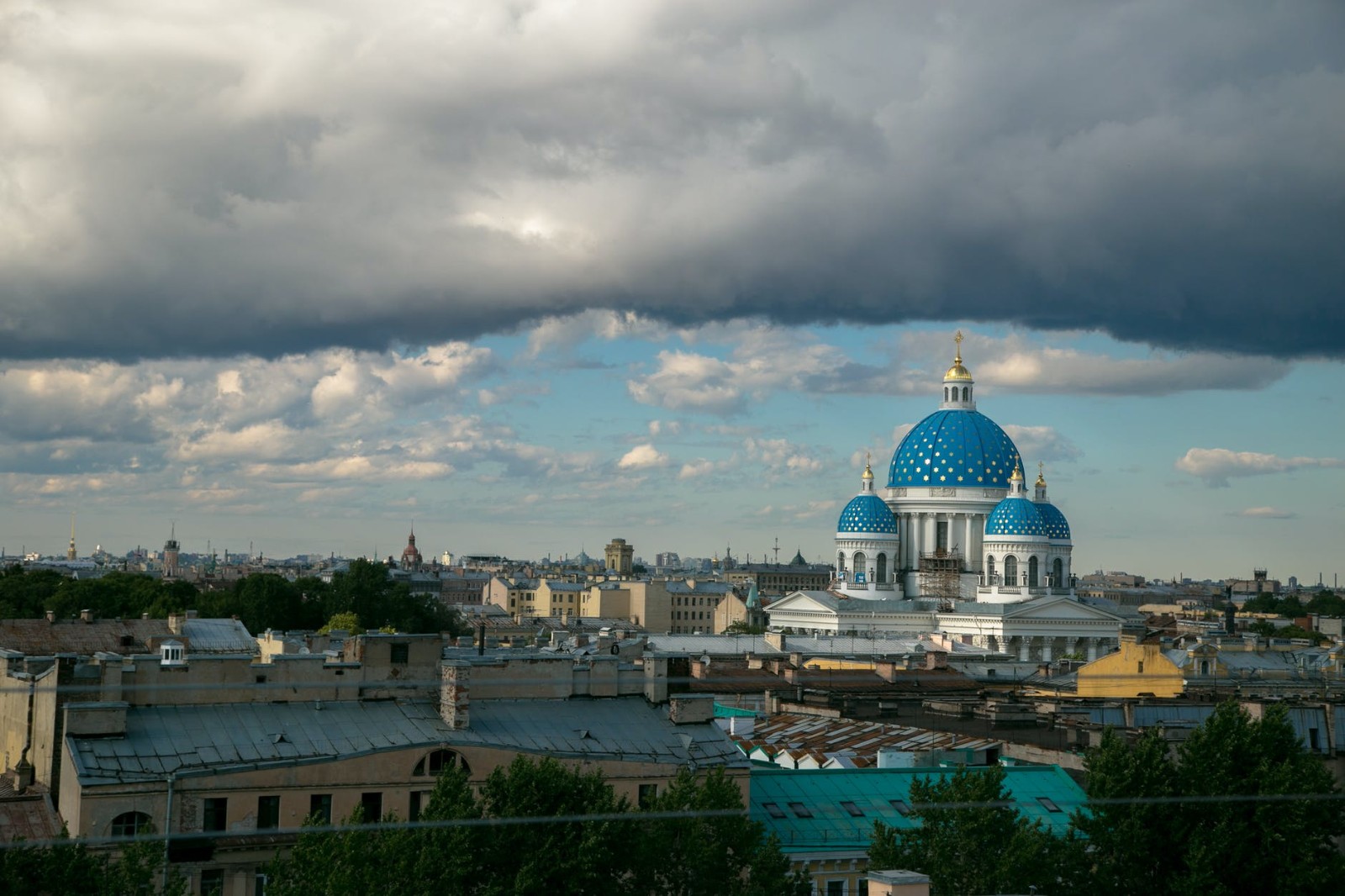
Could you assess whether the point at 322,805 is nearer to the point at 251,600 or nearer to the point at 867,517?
the point at 251,600

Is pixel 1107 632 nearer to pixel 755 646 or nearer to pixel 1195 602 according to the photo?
pixel 755 646

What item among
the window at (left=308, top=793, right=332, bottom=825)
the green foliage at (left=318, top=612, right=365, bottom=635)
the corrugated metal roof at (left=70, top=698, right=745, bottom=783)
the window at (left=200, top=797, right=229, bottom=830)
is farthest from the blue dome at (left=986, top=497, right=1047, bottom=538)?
the window at (left=200, top=797, right=229, bottom=830)

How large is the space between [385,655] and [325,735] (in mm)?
2301

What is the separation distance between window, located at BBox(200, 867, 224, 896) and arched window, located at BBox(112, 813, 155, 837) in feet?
2.86

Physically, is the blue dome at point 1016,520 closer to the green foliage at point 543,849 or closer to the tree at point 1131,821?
the tree at point 1131,821

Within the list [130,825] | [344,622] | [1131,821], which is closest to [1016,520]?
[344,622]

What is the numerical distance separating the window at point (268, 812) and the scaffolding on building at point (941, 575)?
279 feet

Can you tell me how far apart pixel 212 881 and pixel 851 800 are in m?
9.55

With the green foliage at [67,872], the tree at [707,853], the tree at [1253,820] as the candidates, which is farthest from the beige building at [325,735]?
the tree at [1253,820]

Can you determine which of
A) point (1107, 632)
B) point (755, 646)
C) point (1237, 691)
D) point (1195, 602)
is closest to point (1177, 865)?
point (1237, 691)

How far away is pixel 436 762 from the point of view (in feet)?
77.8

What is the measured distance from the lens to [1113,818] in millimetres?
Answer: 23750

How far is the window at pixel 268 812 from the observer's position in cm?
2231

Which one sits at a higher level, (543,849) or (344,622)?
(344,622)
